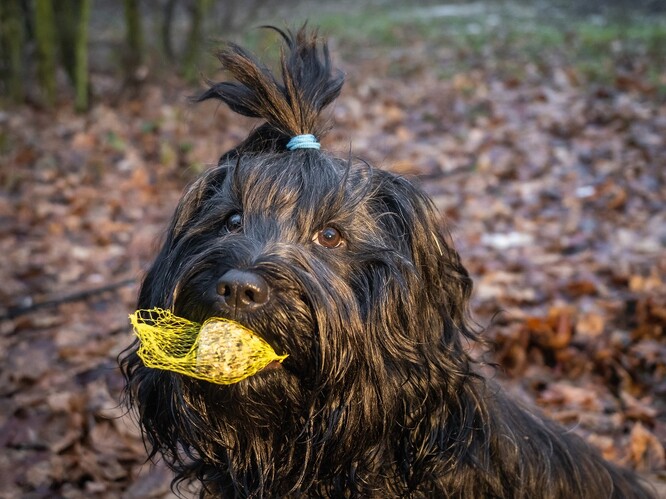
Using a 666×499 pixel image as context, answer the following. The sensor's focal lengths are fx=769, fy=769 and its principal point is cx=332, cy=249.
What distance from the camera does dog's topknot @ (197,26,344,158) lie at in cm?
274

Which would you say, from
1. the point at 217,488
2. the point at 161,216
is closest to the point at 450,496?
the point at 217,488

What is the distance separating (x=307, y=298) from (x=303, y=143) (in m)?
0.73

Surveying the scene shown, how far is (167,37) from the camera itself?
11320 millimetres

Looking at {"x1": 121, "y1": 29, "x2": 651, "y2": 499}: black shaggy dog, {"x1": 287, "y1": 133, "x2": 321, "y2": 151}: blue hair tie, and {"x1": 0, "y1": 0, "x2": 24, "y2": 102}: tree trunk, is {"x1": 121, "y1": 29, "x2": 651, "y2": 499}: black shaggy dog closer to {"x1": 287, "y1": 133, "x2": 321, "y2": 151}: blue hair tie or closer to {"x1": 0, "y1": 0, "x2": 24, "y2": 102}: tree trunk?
{"x1": 287, "y1": 133, "x2": 321, "y2": 151}: blue hair tie

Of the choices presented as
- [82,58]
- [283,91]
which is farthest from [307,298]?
[82,58]

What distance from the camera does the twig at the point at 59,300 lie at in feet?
17.1

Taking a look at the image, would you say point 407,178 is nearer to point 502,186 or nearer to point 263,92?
point 263,92

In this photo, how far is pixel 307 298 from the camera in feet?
7.43

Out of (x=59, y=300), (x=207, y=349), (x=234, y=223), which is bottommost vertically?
(x=59, y=300)

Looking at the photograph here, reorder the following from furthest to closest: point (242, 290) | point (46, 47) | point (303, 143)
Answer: point (46, 47)
point (303, 143)
point (242, 290)

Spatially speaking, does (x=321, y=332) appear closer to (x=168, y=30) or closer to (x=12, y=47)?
(x=12, y=47)

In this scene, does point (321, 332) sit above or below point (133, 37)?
below

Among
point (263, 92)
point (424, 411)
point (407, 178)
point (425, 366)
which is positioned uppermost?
point (263, 92)

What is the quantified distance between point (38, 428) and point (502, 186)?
5444mm
